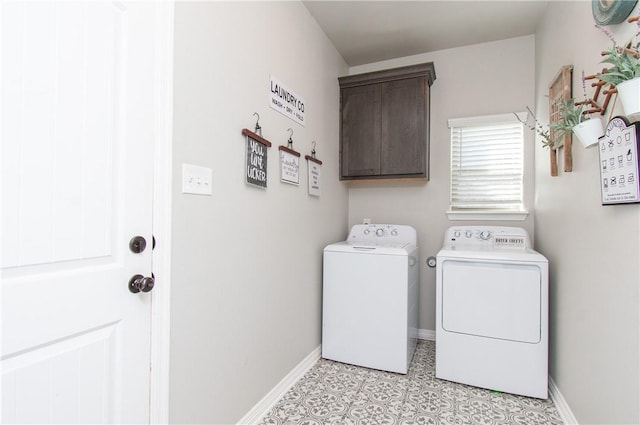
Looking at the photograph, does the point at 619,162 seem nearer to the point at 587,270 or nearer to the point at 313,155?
the point at 587,270

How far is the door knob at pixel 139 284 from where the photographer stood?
1161mm

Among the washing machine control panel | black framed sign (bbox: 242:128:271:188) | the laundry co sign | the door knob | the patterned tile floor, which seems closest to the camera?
Answer: the door knob

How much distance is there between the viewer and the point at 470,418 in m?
1.89

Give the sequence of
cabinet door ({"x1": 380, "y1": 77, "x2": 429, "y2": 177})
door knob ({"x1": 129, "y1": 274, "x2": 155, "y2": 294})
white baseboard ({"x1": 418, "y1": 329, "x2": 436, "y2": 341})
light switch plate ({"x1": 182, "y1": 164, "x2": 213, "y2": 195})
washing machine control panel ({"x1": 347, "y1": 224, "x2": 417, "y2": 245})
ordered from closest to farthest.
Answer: door knob ({"x1": 129, "y1": 274, "x2": 155, "y2": 294})
light switch plate ({"x1": 182, "y1": 164, "x2": 213, "y2": 195})
cabinet door ({"x1": 380, "y1": 77, "x2": 429, "y2": 177})
washing machine control panel ({"x1": 347, "y1": 224, "x2": 417, "y2": 245})
white baseboard ({"x1": 418, "y1": 329, "x2": 436, "y2": 341})

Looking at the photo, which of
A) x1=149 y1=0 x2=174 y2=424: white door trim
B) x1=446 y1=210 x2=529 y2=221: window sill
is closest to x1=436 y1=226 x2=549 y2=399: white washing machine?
x1=446 y1=210 x2=529 y2=221: window sill

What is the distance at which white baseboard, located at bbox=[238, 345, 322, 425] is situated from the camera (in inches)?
70.8

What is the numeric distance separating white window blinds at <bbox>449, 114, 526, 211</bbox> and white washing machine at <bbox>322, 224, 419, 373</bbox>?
32.2 inches

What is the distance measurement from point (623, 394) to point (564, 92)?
5.03 ft

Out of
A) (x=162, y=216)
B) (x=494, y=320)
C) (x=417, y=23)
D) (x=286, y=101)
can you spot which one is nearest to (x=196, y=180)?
(x=162, y=216)

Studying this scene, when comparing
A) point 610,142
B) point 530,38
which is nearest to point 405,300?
point 610,142

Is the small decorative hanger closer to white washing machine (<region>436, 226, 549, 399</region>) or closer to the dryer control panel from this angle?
white washing machine (<region>436, 226, 549, 399</region>)

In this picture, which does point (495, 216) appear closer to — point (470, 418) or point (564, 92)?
point (564, 92)

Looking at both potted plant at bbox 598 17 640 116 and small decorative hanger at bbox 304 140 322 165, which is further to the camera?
small decorative hanger at bbox 304 140 322 165

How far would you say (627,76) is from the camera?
1.12 metres
